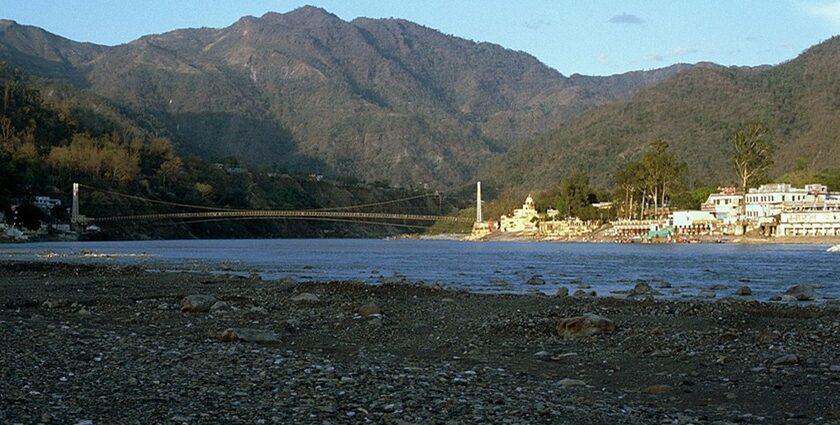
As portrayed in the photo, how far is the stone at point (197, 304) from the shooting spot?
18422mm

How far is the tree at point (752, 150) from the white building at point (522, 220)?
5824 centimetres

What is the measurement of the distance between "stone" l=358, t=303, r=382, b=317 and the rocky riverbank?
0.14ft

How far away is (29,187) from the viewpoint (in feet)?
394

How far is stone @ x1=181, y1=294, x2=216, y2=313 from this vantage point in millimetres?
18422

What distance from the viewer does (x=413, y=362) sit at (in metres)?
11.9

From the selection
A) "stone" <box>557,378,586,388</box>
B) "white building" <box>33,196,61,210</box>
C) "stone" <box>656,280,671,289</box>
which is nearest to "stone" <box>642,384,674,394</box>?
"stone" <box>557,378,586,388</box>

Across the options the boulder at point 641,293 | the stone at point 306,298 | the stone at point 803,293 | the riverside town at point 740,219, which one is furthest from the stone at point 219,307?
the riverside town at point 740,219

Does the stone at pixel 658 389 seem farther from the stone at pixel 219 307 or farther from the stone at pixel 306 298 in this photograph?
the stone at pixel 306 298

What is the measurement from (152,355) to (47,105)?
543ft

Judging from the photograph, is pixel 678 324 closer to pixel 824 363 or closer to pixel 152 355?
pixel 824 363

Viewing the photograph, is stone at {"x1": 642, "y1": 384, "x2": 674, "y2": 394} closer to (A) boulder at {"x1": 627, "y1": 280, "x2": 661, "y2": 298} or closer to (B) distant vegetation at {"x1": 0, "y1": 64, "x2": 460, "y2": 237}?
(A) boulder at {"x1": 627, "y1": 280, "x2": 661, "y2": 298}

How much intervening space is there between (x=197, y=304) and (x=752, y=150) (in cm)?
10678

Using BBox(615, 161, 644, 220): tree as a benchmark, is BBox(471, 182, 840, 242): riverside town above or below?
below

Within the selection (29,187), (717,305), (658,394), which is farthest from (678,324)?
(29,187)
